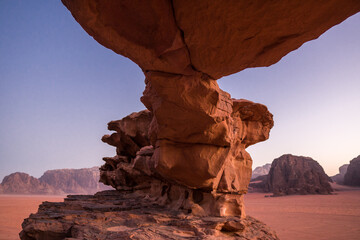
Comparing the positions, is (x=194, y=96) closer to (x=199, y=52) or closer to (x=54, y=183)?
(x=199, y=52)

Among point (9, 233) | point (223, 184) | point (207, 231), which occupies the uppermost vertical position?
point (223, 184)

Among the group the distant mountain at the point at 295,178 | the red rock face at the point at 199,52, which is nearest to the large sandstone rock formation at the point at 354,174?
the distant mountain at the point at 295,178

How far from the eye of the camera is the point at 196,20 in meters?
2.51

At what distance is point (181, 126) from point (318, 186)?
3712cm

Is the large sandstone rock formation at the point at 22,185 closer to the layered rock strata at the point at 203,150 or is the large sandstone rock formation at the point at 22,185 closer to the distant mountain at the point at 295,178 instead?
the distant mountain at the point at 295,178

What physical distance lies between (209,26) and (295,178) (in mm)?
39920

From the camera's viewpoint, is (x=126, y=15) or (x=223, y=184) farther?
(x=223, y=184)

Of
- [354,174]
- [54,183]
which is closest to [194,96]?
[354,174]

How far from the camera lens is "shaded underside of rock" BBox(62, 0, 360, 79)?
7.48 feet

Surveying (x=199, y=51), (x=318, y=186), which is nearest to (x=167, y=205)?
(x=199, y=51)

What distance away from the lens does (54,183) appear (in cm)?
8450

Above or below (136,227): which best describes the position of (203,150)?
above

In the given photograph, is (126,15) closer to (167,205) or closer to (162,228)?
(162,228)

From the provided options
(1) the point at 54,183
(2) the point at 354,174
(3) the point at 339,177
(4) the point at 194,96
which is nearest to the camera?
(4) the point at 194,96
